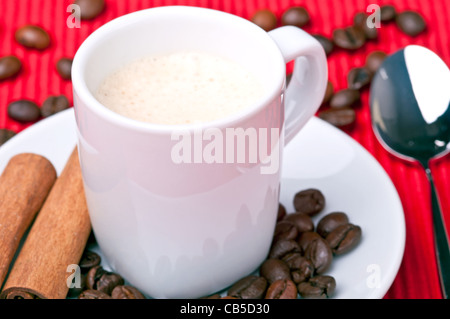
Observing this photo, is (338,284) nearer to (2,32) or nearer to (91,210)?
A: (91,210)

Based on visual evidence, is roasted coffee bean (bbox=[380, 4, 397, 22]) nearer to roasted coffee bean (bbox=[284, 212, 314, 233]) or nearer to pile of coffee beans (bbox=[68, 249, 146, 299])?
roasted coffee bean (bbox=[284, 212, 314, 233])

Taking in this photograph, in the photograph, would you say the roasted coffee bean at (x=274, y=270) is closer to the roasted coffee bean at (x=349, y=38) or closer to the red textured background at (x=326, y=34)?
the red textured background at (x=326, y=34)

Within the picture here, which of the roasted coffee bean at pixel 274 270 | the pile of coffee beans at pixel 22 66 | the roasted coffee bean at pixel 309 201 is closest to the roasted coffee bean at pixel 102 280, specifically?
the roasted coffee bean at pixel 274 270

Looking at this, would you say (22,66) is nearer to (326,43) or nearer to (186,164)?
(326,43)

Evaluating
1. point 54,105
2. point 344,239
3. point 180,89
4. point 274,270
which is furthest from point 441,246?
point 54,105

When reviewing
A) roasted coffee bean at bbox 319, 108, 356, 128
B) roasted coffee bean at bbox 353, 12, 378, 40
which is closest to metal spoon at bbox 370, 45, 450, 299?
roasted coffee bean at bbox 319, 108, 356, 128

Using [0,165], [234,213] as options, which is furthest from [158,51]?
[0,165]
